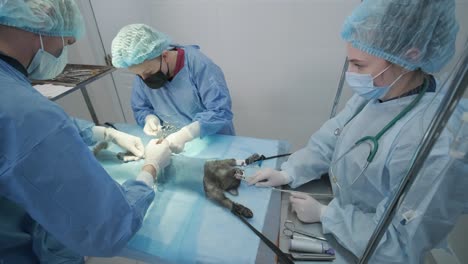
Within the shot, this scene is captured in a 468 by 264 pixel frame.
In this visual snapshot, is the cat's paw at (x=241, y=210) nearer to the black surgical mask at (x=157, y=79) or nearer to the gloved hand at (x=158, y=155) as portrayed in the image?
the gloved hand at (x=158, y=155)

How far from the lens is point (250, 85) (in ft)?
7.54

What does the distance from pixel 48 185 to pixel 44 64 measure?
0.47 m

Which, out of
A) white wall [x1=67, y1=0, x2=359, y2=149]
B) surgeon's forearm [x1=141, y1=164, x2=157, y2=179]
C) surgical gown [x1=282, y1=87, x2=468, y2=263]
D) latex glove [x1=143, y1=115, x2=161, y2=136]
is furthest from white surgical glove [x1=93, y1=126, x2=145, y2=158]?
white wall [x1=67, y1=0, x2=359, y2=149]

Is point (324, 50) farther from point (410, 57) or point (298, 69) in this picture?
point (410, 57)

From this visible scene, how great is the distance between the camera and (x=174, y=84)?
1.65 m

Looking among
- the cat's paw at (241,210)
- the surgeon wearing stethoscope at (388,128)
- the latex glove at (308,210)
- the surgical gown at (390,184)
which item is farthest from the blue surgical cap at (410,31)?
the cat's paw at (241,210)

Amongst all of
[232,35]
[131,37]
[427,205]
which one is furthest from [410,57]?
[232,35]

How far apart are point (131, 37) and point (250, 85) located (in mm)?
1143

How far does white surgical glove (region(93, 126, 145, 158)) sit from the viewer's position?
1500 mm

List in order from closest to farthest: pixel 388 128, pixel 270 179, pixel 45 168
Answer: pixel 45 168 < pixel 388 128 < pixel 270 179

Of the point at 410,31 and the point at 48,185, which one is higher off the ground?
the point at 410,31

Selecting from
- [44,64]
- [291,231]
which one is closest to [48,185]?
[44,64]

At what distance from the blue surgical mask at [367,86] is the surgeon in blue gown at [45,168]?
36.5 inches

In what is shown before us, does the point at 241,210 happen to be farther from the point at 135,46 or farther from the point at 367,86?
the point at 135,46
